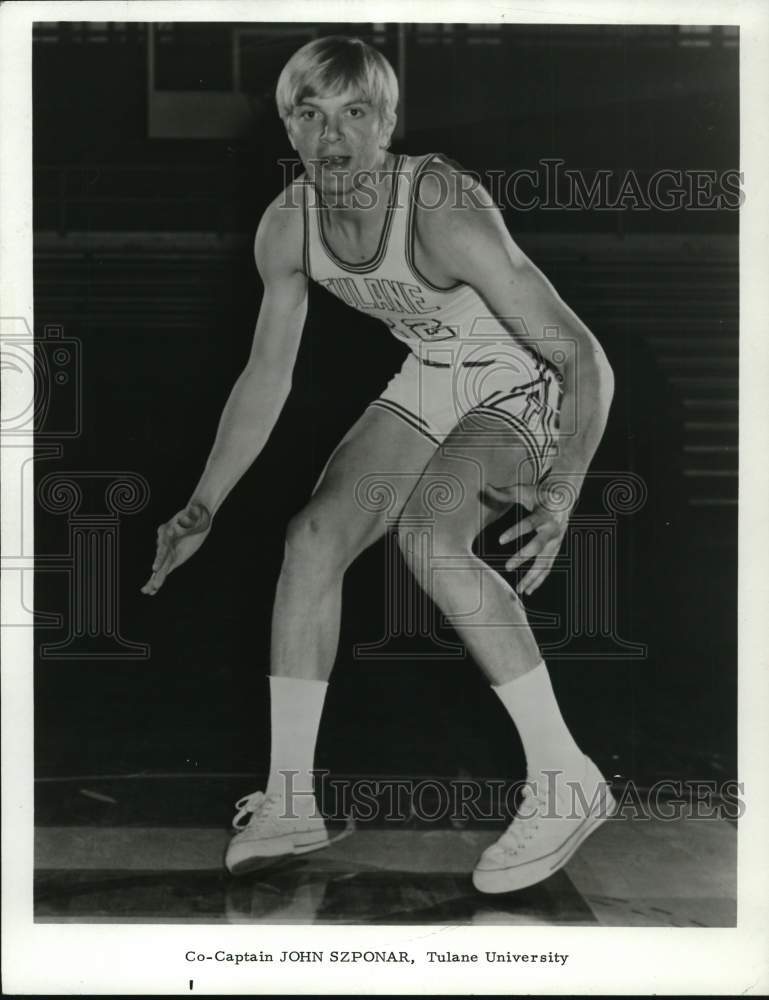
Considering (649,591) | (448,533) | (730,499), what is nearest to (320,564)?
(448,533)

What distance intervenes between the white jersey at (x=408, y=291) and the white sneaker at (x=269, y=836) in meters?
1.48

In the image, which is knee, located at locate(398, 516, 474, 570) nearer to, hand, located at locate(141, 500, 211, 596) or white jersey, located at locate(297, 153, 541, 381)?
white jersey, located at locate(297, 153, 541, 381)

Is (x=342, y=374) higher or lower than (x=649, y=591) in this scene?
higher

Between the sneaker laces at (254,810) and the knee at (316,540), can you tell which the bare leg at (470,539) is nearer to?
the knee at (316,540)

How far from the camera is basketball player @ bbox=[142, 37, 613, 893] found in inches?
135

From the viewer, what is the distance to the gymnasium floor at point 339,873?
11.4 feet

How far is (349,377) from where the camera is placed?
3.49m

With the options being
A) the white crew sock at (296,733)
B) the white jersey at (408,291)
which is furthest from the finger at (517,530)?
the white crew sock at (296,733)

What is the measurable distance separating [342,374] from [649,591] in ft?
3.87

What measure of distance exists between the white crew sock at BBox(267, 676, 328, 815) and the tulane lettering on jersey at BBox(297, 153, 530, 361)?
1121mm

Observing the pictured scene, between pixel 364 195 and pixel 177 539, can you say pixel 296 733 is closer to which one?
pixel 177 539

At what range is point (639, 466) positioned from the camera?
3.49 metres

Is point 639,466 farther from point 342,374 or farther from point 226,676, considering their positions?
point 226,676

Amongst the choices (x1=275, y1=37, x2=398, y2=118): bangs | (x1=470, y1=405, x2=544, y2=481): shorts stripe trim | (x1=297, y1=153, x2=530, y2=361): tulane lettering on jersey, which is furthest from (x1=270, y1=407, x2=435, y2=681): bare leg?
(x1=275, y1=37, x2=398, y2=118): bangs
